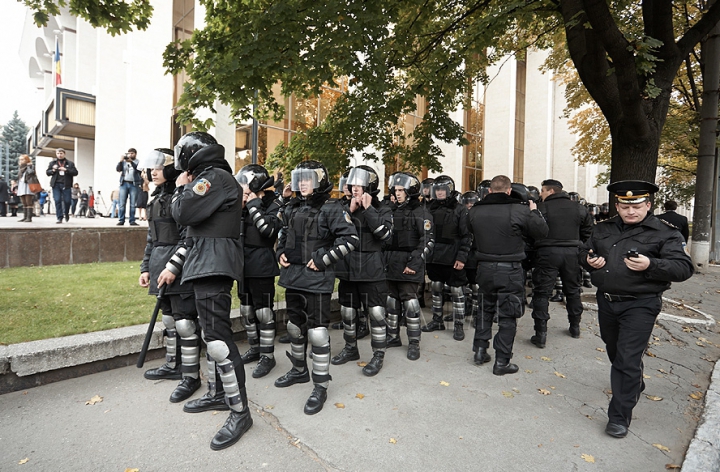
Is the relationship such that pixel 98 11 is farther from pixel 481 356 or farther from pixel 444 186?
pixel 481 356

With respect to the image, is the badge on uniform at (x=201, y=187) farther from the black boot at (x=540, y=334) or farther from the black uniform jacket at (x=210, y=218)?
the black boot at (x=540, y=334)

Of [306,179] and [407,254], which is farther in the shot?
[407,254]

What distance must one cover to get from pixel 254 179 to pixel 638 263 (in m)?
3.72

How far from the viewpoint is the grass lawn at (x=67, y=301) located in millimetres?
4387

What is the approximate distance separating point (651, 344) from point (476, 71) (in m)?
7.22

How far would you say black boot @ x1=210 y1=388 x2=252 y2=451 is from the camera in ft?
9.67

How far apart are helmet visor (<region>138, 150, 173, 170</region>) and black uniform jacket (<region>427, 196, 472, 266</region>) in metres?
3.80

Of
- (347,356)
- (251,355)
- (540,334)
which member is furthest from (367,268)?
(540,334)

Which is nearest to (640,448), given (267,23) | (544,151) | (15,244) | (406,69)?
(267,23)

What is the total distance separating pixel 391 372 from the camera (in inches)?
179

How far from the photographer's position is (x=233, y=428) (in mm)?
3064

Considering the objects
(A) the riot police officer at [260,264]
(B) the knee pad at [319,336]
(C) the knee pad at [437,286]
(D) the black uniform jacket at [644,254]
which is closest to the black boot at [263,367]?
(A) the riot police officer at [260,264]

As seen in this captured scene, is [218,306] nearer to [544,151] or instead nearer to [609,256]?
[609,256]

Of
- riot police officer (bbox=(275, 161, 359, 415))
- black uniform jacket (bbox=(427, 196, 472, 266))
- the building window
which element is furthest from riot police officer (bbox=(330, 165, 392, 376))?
the building window
